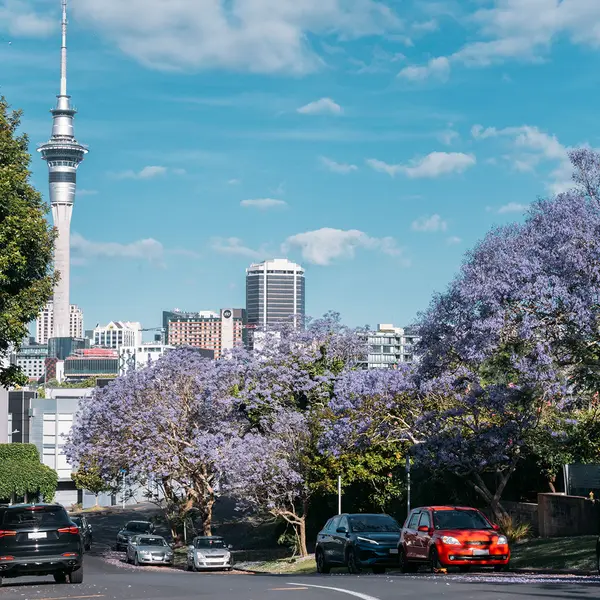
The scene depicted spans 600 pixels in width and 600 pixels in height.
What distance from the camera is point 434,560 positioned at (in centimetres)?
2273

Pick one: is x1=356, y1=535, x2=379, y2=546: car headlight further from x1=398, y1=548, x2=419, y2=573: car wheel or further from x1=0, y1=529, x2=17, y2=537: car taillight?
x1=0, y1=529, x2=17, y2=537: car taillight

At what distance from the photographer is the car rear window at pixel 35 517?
2161cm

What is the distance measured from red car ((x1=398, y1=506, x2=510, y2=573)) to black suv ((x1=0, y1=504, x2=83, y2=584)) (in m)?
7.17

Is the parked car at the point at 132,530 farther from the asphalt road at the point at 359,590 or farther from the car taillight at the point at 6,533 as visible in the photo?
the car taillight at the point at 6,533

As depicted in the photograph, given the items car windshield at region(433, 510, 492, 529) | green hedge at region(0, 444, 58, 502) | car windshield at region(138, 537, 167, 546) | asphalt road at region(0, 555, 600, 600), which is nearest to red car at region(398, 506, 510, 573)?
car windshield at region(433, 510, 492, 529)

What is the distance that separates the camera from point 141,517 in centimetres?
8931

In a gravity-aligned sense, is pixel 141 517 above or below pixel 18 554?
below

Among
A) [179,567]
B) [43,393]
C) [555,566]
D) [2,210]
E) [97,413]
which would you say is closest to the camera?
[2,210]

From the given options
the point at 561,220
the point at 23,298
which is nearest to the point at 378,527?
the point at 561,220

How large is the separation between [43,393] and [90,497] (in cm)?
5267

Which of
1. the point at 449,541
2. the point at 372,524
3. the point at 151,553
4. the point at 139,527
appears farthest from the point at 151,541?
the point at 449,541

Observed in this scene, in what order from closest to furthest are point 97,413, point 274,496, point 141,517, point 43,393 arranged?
point 274,496 < point 97,413 < point 141,517 < point 43,393

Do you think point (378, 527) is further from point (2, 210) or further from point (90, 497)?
point (90, 497)

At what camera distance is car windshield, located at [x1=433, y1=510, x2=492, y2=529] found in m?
23.0
